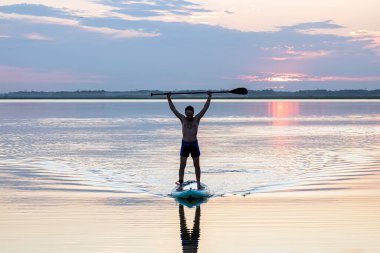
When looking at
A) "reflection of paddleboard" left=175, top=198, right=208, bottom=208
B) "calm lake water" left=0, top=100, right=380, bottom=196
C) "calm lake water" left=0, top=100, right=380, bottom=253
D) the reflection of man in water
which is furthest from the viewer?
"calm lake water" left=0, top=100, right=380, bottom=196

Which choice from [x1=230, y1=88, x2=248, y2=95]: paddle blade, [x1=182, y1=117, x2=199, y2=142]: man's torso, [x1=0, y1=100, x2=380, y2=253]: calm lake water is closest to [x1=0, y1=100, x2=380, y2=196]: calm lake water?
[x1=0, y1=100, x2=380, y2=253]: calm lake water

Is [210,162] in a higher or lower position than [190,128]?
lower

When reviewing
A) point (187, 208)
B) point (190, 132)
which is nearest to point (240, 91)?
point (190, 132)

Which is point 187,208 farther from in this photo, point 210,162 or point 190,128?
point 210,162

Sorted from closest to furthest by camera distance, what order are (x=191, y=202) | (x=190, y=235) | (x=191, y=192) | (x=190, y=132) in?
(x=190, y=235) → (x=191, y=202) → (x=191, y=192) → (x=190, y=132)

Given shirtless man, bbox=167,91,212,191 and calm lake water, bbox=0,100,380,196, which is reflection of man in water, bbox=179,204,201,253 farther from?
calm lake water, bbox=0,100,380,196

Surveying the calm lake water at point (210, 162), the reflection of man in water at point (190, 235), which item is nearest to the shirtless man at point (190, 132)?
the calm lake water at point (210, 162)

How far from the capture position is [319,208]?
1508 centimetres

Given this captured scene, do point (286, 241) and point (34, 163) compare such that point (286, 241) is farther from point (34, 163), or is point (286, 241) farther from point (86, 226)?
point (34, 163)

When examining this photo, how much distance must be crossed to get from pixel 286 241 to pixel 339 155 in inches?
692

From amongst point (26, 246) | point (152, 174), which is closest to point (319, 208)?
point (26, 246)

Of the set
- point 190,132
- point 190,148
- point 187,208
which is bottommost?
point 187,208

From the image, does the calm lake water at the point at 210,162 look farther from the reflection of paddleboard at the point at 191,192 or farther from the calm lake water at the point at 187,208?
the reflection of paddleboard at the point at 191,192

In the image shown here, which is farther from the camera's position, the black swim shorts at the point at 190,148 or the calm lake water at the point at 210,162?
the calm lake water at the point at 210,162
